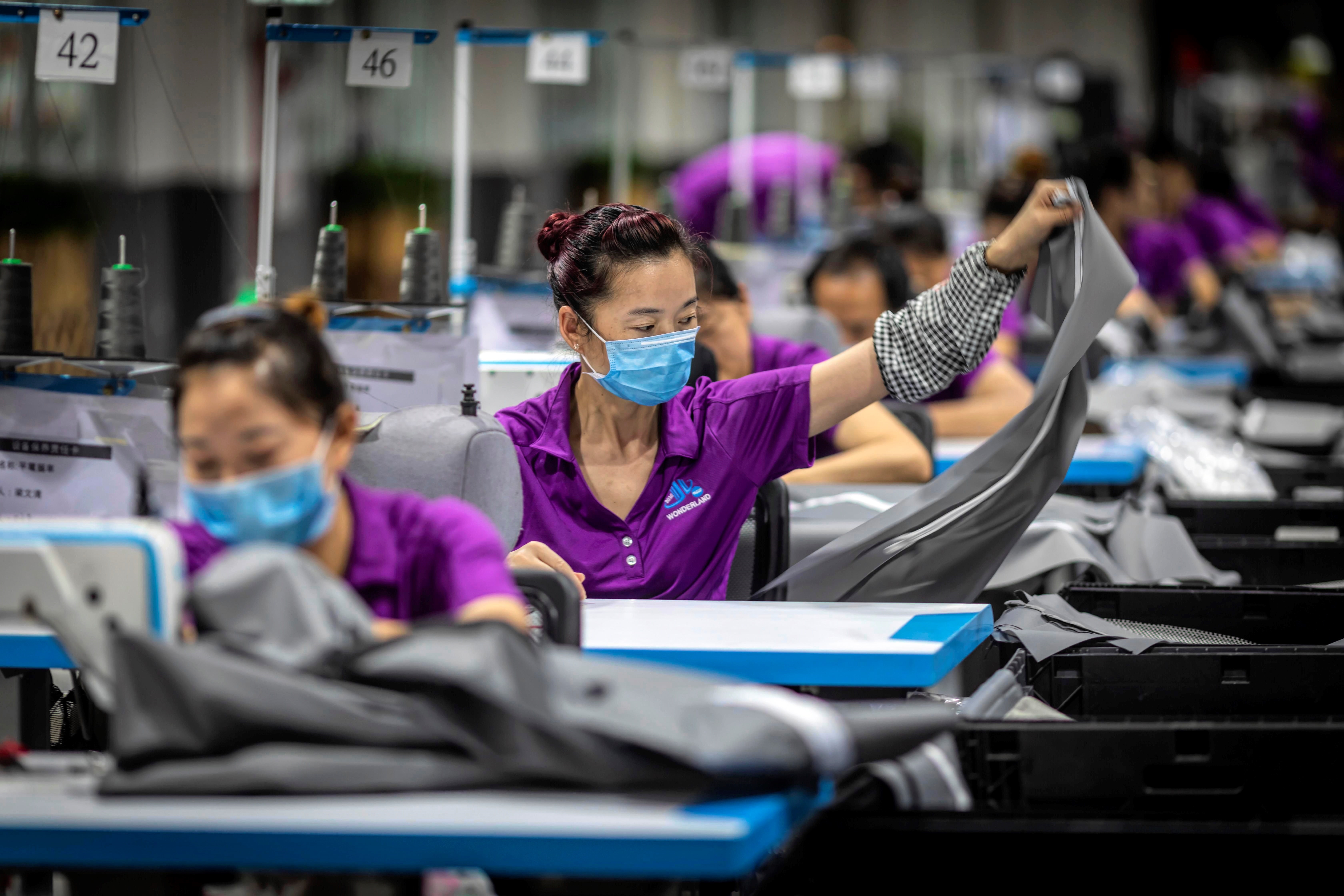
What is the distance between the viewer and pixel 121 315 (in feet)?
8.96

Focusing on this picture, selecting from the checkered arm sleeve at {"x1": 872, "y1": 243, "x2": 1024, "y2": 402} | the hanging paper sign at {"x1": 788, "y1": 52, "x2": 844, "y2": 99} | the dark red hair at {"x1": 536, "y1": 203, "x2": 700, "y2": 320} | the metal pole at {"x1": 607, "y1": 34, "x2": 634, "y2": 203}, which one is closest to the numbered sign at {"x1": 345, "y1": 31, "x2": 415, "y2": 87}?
the dark red hair at {"x1": 536, "y1": 203, "x2": 700, "y2": 320}

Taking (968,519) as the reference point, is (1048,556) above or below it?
below

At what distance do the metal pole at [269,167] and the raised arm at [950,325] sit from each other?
118cm

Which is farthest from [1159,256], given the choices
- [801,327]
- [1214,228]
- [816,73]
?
[801,327]

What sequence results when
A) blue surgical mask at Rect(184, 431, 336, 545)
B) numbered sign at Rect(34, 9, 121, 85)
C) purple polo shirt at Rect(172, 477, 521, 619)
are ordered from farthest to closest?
1. numbered sign at Rect(34, 9, 121, 85)
2. purple polo shirt at Rect(172, 477, 521, 619)
3. blue surgical mask at Rect(184, 431, 336, 545)

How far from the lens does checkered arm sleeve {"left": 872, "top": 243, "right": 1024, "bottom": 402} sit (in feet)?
7.82

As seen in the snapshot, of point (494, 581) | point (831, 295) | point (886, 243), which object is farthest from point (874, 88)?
point (494, 581)

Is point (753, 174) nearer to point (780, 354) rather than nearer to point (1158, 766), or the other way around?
point (780, 354)

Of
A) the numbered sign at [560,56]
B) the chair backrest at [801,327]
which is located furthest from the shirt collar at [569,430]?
the numbered sign at [560,56]

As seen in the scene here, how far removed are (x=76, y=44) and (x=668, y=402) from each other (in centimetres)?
125

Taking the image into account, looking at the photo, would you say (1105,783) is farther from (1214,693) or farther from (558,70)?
(558,70)

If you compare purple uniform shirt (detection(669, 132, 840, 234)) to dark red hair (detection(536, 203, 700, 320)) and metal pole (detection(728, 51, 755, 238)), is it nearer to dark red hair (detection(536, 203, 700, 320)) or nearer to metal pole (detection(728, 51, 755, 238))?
metal pole (detection(728, 51, 755, 238))

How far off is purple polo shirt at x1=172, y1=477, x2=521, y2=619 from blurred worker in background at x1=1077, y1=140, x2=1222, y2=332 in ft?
18.2

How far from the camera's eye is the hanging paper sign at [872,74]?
9.65 meters
